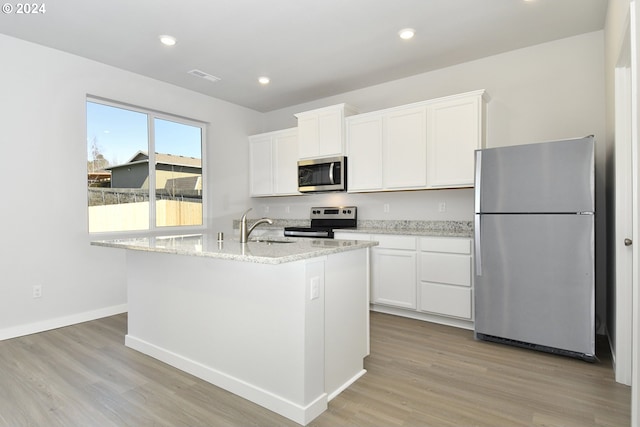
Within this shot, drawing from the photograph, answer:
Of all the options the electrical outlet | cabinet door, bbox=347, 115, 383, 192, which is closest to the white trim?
cabinet door, bbox=347, 115, 383, 192

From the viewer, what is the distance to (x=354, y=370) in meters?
2.35

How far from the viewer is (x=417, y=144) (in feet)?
12.7

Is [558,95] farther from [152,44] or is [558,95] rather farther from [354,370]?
[152,44]

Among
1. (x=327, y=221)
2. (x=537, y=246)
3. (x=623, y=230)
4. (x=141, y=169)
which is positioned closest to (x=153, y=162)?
(x=141, y=169)

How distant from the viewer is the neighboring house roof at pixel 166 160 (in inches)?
168

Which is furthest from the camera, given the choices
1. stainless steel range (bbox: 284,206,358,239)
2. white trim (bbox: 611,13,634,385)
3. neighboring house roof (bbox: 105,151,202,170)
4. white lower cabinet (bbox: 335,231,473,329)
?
stainless steel range (bbox: 284,206,358,239)

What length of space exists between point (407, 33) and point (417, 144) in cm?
113

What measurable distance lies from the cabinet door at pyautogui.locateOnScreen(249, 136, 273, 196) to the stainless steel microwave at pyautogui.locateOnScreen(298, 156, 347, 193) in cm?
72

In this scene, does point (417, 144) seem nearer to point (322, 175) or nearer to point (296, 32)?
point (322, 175)

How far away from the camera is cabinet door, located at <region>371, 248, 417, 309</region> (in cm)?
368

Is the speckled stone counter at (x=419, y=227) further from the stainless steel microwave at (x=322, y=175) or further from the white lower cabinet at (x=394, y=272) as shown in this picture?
the stainless steel microwave at (x=322, y=175)

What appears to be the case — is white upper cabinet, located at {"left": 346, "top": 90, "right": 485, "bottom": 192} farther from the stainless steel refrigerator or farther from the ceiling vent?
the ceiling vent

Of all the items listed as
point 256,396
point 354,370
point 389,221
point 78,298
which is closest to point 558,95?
point 389,221

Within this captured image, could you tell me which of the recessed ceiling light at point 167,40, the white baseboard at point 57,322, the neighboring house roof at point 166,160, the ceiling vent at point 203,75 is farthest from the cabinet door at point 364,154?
the white baseboard at point 57,322
